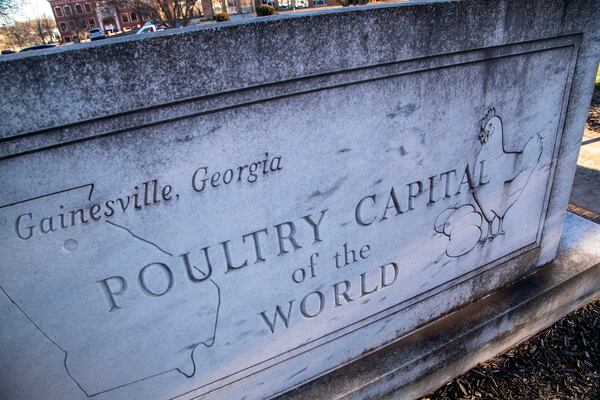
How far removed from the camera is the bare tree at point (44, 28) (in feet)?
178

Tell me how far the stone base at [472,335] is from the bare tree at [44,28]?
65092mm

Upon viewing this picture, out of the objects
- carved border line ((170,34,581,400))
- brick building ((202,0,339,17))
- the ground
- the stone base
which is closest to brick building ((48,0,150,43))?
brick building ((202,0,339,17))

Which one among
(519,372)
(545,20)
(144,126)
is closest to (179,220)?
(144,126)

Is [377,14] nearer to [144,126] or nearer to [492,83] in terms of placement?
[492,83]

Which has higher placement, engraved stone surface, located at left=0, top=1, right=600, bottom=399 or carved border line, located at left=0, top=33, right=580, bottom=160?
carved border line, located at left=0, top=33, right=580, bottom=160

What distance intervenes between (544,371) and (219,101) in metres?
2.66

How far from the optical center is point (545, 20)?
6.58 feet

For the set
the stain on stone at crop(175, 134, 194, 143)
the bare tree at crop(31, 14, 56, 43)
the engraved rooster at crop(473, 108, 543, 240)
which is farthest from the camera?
the bare tree at crop(31, 14, 56, 43)

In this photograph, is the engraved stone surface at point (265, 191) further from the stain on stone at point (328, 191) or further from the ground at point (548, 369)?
the ground at point (548, 369)

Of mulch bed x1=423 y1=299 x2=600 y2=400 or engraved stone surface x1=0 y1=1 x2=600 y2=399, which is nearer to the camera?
engraved stone surface x1=0 y1=1 x2=600 y2=399

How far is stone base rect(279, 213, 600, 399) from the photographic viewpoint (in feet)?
7.34

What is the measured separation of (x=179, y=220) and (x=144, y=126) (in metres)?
0.39

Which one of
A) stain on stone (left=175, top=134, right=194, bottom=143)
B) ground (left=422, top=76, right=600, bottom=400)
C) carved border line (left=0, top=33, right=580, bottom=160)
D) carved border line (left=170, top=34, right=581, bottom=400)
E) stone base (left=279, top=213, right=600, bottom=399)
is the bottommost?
ground (left=422, top=76, right=600, bottom=400)

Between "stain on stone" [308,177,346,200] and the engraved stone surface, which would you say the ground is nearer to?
the engraved stone surface
